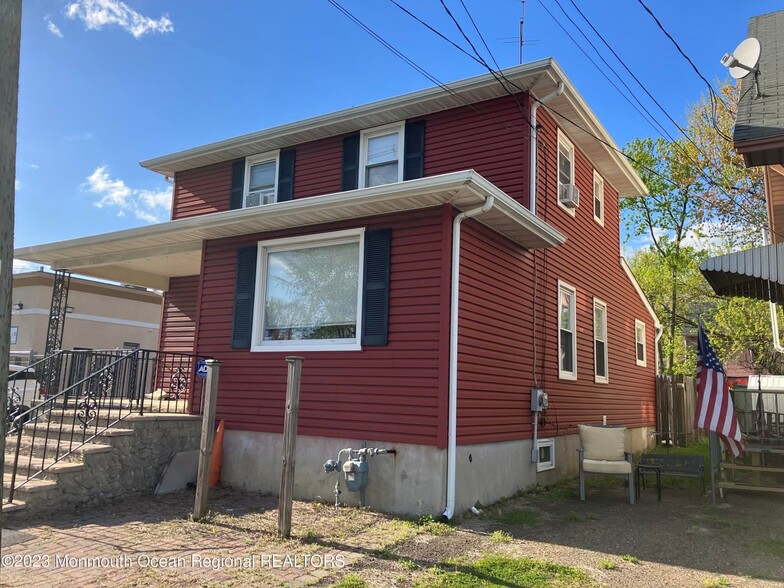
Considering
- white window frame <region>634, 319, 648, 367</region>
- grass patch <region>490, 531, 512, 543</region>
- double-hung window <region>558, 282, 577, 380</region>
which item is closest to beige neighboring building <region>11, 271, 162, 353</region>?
double-hung window <region>558, 282, 577, 380</region>

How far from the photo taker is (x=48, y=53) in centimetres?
774

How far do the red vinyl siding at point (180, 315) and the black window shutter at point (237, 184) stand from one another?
182 cm

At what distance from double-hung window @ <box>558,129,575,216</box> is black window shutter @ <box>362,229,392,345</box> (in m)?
4.11

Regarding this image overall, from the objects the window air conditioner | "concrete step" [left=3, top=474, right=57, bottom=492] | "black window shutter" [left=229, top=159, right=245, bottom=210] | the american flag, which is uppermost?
"black window shutter" [left=229, top=159, right=245, bottom=210]

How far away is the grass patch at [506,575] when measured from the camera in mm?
4395

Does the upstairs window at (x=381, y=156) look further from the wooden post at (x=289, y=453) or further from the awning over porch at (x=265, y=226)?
the wooden post at (x=289, y=453)

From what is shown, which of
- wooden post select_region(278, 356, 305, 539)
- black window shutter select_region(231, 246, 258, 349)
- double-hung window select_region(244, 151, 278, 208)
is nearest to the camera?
wooden post select_region(278, 356, 305, 539)

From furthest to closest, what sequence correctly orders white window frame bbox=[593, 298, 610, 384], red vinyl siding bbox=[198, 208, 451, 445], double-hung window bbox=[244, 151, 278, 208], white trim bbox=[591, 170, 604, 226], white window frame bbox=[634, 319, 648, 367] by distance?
white window frame bbox=[634, 319, 648, 367] → white trim bbox=[591, 170, 604, 226] → white window frame bbox=[593, 298, 610, 384] → double-hung window bbox=[244, 151, 278, 208] → red vinyl siding bbox=[198, 208, 451, 445]

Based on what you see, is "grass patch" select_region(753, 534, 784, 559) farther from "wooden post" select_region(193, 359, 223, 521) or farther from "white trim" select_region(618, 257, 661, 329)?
"white trim" select_region(618, 257, 661, 329)

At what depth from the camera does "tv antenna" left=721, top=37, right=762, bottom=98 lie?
742 cm

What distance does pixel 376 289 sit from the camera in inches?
287

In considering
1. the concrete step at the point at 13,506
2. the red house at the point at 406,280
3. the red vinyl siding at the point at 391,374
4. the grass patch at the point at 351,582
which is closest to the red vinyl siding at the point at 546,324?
the red house at the point at 406,280

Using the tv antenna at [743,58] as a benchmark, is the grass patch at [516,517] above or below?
below

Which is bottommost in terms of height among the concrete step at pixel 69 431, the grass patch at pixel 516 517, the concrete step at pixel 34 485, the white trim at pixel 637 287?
the grass patch at pixel 516 517
